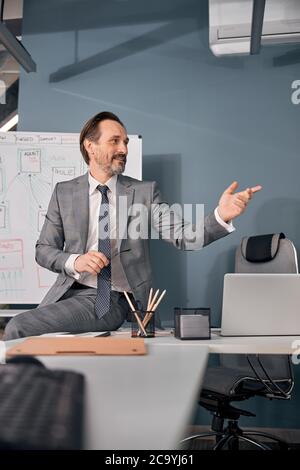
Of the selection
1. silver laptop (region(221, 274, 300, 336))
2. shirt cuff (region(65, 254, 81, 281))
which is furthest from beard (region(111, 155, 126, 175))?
silver laptop (region(221, 274, 300, 336))

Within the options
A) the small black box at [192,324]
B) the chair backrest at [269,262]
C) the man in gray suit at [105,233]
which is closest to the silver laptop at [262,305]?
the small black box at [192,324]

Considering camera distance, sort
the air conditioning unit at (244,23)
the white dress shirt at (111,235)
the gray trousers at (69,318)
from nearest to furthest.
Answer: the gray trousers at (69,318) < the white dress shirt at (111,235) < the air conditioning unit at (244,23)

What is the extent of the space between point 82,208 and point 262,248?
0.88 m

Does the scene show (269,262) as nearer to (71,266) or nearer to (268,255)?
(268,255)

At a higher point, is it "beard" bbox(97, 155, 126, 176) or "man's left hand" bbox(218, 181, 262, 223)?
"beard" bbox(97, 155, 126, 176)

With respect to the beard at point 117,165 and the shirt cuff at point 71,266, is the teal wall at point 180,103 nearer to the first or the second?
the beard at point 117,165

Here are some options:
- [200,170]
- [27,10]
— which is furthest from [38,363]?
[27,10]

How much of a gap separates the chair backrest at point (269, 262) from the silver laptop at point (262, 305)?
76 cm

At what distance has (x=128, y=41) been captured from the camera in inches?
120

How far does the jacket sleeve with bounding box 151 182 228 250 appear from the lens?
5.66 feet

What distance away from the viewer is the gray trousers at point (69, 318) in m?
1.49

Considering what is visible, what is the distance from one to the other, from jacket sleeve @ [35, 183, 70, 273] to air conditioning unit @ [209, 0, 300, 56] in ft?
4.73

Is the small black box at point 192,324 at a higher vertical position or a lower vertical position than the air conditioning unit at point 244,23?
lower

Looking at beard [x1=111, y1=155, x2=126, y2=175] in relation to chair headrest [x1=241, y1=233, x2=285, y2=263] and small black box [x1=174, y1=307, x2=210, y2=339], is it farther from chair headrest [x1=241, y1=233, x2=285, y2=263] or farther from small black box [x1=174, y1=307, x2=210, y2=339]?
small black box [x1=174, y1=307, x2=210, y2=339]
